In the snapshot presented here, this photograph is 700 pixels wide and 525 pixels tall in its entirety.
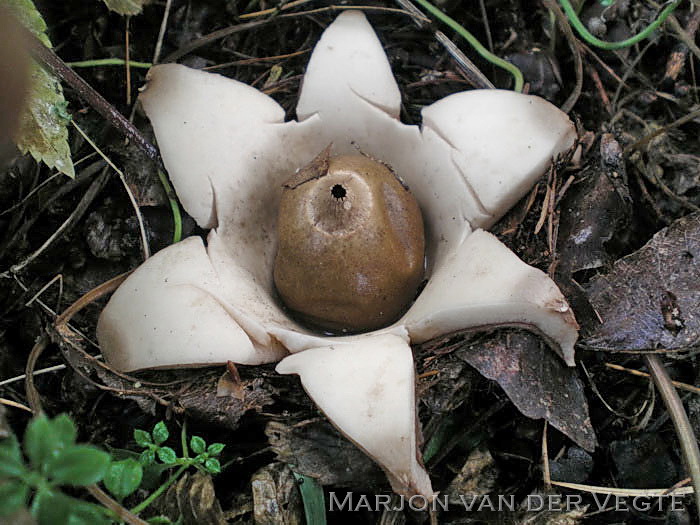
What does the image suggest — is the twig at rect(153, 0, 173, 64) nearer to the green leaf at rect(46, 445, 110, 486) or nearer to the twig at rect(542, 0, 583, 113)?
the twig at rect(542, 0, 583, 113)

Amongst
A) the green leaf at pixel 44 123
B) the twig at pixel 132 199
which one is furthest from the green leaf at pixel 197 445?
the green leaf at pixel 44 123

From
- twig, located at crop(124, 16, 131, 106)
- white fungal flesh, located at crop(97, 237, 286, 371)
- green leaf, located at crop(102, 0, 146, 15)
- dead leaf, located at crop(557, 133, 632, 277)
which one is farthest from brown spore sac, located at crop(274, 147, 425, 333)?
twig, located at crop(124, 16, 131, 106)

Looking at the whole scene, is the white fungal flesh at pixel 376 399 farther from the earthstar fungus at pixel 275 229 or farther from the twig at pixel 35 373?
the twig at pixel 35 373

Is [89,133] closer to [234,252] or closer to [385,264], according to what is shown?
[234,252]

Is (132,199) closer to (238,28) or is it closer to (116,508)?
(238,28)

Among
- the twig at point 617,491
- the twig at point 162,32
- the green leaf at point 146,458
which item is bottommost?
the twig at point 617,491
